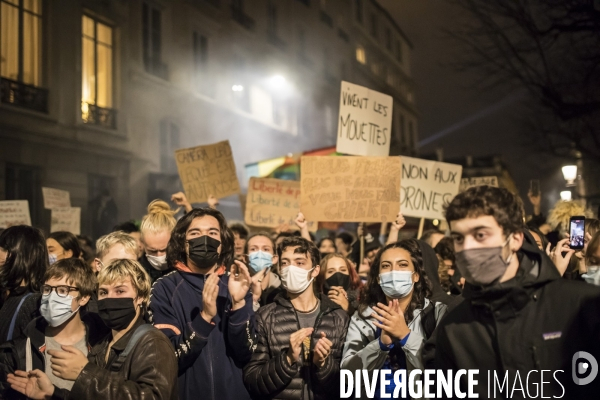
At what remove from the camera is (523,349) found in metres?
2.73

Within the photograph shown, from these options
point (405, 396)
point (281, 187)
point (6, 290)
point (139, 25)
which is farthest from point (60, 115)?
point (405, 396)

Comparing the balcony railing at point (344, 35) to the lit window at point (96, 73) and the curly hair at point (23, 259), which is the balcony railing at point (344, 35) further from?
the curly hair at point (23, 259)

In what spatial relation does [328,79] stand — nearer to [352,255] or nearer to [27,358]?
[352,255]

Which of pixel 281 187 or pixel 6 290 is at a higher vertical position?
pixel 281 187

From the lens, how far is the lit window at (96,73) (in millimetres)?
18766

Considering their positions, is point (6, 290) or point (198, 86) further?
point (198, 86)

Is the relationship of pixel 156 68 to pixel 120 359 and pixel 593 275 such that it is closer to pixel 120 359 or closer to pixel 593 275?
pixel 593 275

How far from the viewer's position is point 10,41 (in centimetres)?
1598

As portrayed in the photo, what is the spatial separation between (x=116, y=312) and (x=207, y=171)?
579cm

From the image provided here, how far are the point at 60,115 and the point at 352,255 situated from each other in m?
11.9

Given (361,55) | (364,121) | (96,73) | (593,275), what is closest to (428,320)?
(593,275)

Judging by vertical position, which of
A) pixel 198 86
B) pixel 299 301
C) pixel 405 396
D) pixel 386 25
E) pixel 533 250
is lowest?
pixel 405 396

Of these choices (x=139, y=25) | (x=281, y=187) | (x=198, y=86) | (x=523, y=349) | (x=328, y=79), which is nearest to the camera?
(x=523, y=349)

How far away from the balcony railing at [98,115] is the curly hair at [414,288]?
51.2 ft
